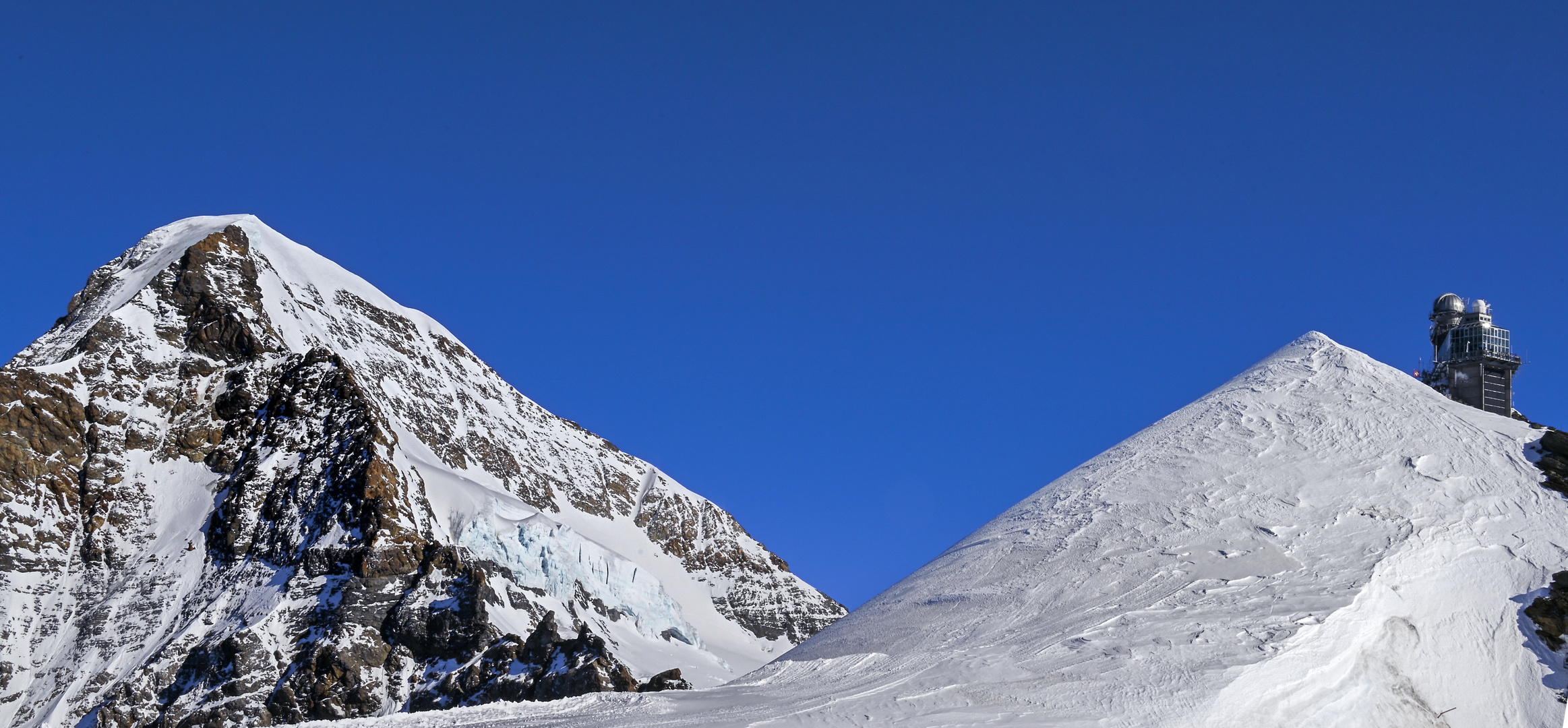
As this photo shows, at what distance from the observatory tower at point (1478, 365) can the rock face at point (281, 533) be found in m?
53.6

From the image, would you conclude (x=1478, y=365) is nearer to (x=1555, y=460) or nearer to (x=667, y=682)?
(x=1555, y=460)

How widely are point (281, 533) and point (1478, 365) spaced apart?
9097 cm

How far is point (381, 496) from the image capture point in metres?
120

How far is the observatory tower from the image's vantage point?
2948 inches

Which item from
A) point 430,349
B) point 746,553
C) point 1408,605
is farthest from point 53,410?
point 1408,605

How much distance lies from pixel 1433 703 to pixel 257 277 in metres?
142

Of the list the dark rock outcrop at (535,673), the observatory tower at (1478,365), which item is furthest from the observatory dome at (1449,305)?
the dark rock outcrop at (535,673)

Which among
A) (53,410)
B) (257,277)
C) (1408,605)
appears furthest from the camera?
(257,277)

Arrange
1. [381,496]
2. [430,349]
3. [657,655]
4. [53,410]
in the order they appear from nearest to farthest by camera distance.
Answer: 1. [381,496]
2. [53,410]
3. [657,655]
4. [430,349]

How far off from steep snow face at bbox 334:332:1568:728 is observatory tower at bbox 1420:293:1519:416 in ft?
116

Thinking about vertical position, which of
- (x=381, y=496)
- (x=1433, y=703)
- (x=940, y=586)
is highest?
(x=381, y=496)

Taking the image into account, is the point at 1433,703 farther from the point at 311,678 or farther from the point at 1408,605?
the point at 311,678

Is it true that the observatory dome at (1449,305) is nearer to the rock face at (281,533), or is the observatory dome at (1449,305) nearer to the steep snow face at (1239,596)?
the steep snow face at (1239,596)

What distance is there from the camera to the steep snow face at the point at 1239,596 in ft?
95.9
